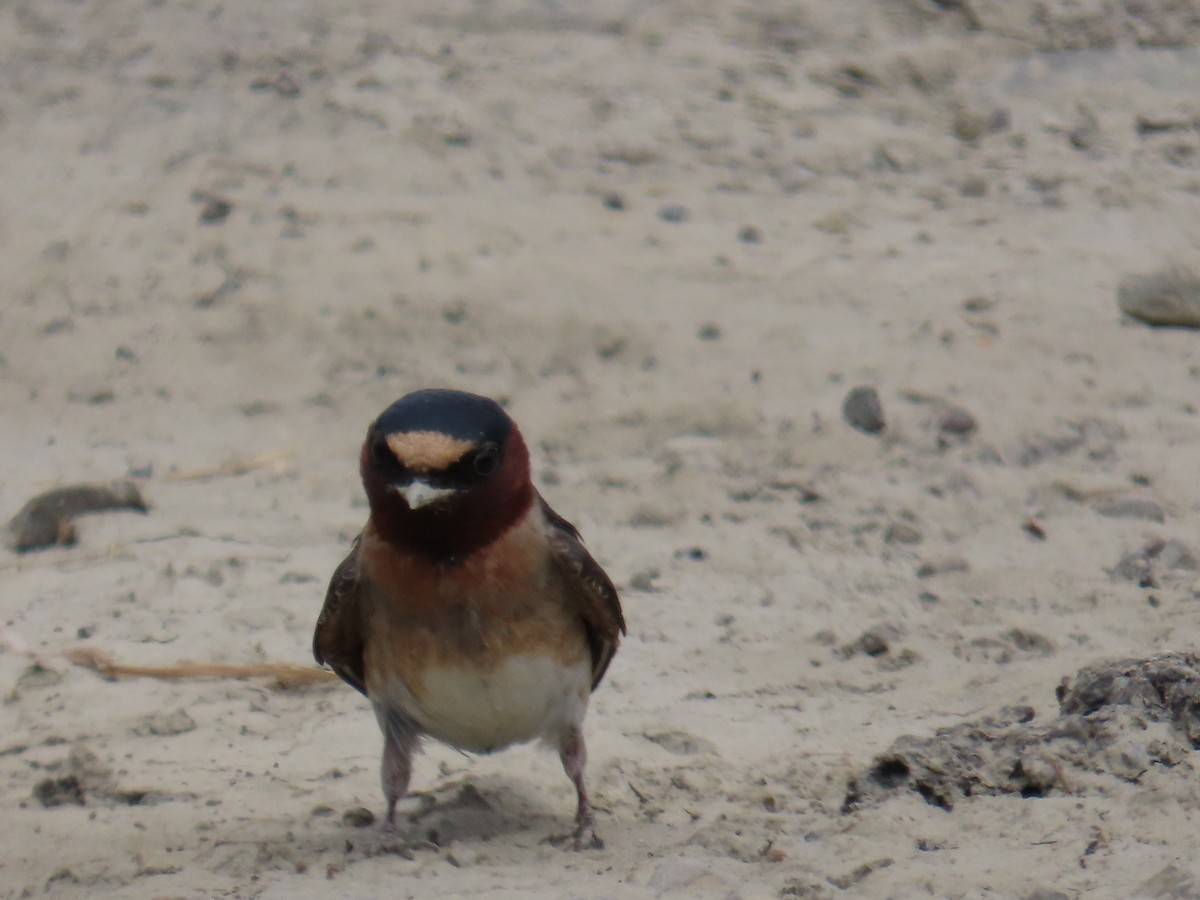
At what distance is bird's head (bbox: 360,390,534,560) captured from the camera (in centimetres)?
452


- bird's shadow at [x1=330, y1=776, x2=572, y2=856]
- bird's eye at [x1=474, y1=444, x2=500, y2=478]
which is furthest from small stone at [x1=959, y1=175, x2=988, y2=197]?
bird's eye at [x1=474, y1=444, x2=500, y2=478]

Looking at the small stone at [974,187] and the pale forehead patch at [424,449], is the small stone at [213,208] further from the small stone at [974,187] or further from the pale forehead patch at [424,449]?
the pale forehead patch at [424,449]

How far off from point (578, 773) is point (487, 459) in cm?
96

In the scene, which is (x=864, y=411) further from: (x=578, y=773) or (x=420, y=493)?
(x=420, y=493)

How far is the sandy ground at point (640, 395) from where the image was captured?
15.7 ft

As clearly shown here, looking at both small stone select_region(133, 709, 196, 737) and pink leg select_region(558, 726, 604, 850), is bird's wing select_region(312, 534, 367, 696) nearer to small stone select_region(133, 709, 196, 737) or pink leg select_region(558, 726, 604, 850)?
small stone select_region(133, 709, 196, 737)

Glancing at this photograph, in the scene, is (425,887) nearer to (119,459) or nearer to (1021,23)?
(119,459)

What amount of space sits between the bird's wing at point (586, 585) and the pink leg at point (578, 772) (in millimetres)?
284

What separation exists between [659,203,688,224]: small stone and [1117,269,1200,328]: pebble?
2.15 metres

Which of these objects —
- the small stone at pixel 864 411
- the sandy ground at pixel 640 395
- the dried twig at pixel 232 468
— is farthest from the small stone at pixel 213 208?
the small stone at pixel 864 411

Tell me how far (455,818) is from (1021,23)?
23.0 ft

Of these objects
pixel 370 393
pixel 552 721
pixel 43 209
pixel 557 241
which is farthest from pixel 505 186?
pixel 552 721

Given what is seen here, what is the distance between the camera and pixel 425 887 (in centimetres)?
433

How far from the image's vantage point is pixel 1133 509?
6809mm
